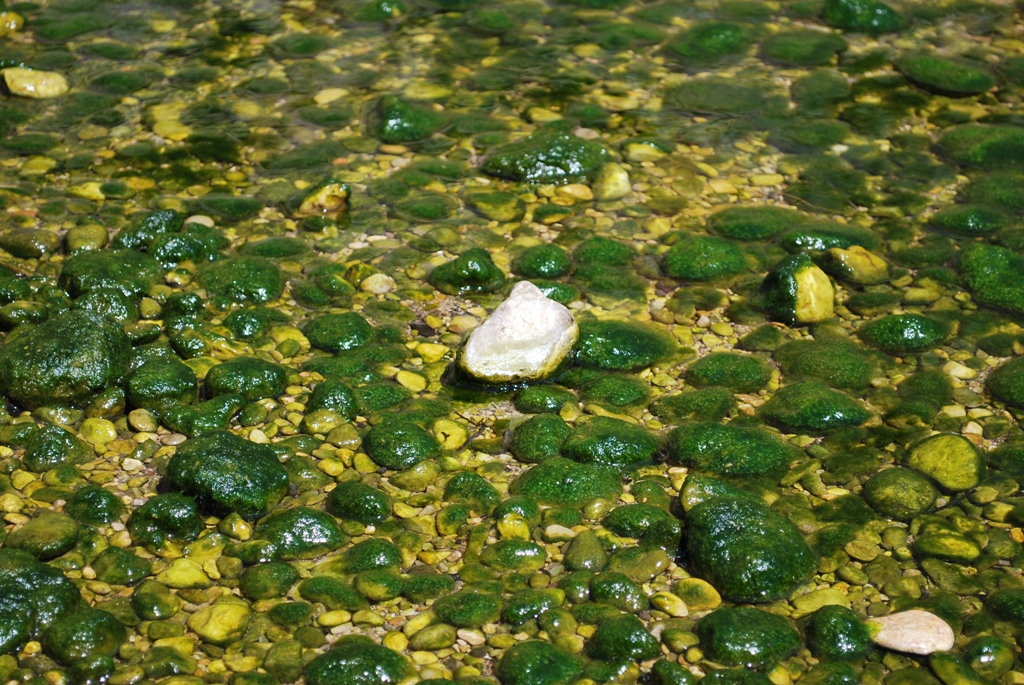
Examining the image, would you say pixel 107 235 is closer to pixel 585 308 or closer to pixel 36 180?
pixel 36 180

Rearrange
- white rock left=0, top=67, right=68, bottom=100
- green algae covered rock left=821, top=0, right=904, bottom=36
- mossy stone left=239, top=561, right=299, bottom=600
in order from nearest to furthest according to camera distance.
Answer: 1. mossy stone left=239, top=561, right=299, bottom=600
2. white rock left=0, top=67, right=68, bottom=100
3. green algae covered rock left=821, top=0, right=904, bottom=36

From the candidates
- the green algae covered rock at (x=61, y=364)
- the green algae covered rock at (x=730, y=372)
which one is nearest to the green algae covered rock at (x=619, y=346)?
the green algae covered rock at (x=730, y=372)

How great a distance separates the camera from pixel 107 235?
6.34 m

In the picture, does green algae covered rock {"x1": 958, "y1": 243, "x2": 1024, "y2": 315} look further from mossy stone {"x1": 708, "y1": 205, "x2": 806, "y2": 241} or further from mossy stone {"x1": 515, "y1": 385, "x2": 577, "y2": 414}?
mossy stone {"x1": 515, "y1": 385, "x2": 577, "y2": 414}

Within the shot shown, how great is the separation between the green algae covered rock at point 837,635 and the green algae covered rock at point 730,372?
1.49 metres

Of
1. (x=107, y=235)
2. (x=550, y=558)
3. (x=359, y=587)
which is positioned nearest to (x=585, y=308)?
(x=550, y=558)

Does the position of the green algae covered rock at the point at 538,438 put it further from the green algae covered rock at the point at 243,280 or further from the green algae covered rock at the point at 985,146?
the green algae covered rock at the point at 985,146

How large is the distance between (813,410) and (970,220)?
2.15m

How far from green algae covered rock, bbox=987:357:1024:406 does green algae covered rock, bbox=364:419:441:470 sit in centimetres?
267

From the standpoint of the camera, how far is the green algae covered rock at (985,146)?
7305mm

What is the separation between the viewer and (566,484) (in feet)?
15.9

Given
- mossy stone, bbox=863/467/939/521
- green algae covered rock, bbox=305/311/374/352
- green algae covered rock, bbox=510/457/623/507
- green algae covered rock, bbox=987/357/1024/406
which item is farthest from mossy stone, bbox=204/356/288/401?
green algae covered rock, bbox=987/357/1024/406

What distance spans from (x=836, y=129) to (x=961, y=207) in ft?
3.99

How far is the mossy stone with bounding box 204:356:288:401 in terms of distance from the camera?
529 cm
